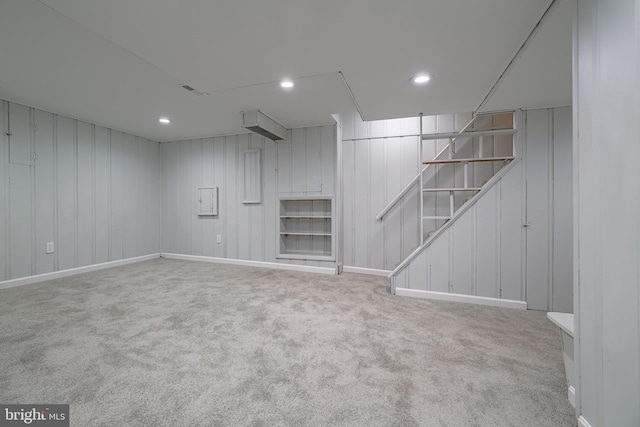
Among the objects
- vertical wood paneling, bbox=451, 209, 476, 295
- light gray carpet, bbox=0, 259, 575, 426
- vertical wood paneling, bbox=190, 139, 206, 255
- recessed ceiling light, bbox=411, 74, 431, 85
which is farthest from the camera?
vertical wood paneling, bbox=190, 139, 206, 255

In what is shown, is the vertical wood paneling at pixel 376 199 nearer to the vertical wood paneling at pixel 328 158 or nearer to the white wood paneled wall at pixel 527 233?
the vertical wood paneling at pixel 328 158

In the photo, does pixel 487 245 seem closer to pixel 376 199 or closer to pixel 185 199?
pixel 376 199

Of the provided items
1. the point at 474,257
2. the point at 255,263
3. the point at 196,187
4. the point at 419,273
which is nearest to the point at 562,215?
the point at 474,257

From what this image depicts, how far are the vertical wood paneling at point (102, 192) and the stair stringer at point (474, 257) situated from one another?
5.01 metres

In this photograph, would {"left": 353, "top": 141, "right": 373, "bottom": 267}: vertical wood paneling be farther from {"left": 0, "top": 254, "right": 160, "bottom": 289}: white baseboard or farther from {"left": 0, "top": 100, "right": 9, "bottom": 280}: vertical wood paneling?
{"left": 0, "top": 100, "right": 9, "bottom": 280}: vertical wood paneling

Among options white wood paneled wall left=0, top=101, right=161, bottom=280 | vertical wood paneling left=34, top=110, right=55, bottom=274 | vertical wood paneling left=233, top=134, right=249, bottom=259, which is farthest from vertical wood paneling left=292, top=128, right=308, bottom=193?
vertical wood paneling left=34, top=110, right=55, bottom=274

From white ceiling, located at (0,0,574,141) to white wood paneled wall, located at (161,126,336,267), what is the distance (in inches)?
41.2

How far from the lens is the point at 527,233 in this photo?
9.08ft

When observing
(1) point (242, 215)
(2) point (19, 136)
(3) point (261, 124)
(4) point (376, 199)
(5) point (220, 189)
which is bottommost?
(1) point (242, 215)

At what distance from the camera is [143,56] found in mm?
2107

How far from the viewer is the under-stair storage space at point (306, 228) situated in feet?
13.7

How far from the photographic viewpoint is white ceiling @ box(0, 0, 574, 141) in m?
1.57

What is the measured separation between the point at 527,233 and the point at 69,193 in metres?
6.62

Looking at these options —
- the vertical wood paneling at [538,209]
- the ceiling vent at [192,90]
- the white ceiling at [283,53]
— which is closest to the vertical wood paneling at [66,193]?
the white ceiling at [283,53]
